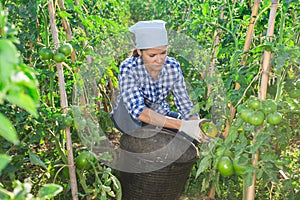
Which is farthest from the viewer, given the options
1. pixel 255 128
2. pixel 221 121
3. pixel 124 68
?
pixel 124 68

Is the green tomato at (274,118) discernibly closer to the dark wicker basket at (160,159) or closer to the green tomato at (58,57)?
the dark wicker basket at (160,159)

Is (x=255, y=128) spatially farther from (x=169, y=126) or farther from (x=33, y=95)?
(x=33, y=95)

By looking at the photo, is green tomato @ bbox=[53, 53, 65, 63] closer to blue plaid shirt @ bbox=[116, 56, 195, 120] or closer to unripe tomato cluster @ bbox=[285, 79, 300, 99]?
blue plaid shirt @ bbox=[116, 56, 195, 120]

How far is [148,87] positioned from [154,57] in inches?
11.4

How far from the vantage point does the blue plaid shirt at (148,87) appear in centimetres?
279

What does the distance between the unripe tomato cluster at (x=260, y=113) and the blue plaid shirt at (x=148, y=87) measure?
113 cm

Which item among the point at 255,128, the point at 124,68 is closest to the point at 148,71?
the point at 124,68

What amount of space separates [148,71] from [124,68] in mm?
222

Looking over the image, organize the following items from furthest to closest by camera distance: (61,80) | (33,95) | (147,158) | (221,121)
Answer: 1. (147,158)
2. (221,121)
3. (61,80)
4. (33,95)

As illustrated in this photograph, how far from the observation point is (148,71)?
301 centimetres

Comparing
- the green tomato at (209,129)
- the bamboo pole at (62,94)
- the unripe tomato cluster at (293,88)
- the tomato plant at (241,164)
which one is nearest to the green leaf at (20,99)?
the tomato plant at (241,164)

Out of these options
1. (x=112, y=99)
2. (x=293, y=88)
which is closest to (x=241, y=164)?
(x=293, y=88)

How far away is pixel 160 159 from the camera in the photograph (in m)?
2.63

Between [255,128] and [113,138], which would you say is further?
[113,138]
